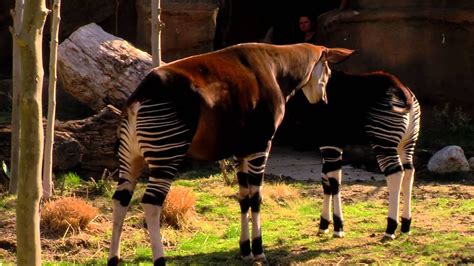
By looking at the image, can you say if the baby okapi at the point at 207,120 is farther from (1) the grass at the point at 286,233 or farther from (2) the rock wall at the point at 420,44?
(2) the rock wall at the point at 420,44

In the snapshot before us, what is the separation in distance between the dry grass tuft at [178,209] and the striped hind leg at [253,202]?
3.13 ft

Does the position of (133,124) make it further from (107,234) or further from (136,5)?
(136,5)

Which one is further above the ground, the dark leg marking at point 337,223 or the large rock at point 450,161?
the dark leg marking at point 337,223

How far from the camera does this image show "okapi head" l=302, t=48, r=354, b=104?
279 inches

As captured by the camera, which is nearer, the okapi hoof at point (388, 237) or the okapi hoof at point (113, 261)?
the okapi hoof at point (113, 261)

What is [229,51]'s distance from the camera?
21.2 feet

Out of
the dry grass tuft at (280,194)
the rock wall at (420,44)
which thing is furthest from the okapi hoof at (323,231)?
the rock wall at (420,44)

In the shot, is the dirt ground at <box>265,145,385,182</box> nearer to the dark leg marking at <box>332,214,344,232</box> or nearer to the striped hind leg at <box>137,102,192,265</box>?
the dark leg marking at <box>332,214,344,232</box>

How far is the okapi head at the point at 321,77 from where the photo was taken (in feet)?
23.2

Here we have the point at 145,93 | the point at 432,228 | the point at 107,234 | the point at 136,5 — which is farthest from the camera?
the point at 136,5

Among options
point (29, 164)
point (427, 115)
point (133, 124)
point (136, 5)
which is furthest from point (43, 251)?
point (427, 115)

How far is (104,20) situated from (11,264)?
690cm

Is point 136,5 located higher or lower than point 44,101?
higher

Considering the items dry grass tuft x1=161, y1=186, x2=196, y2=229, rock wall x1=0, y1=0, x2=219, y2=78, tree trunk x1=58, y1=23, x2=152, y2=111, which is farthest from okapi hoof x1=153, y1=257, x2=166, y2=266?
rock wall x1=0, y1=0, x2=219, y2=78
